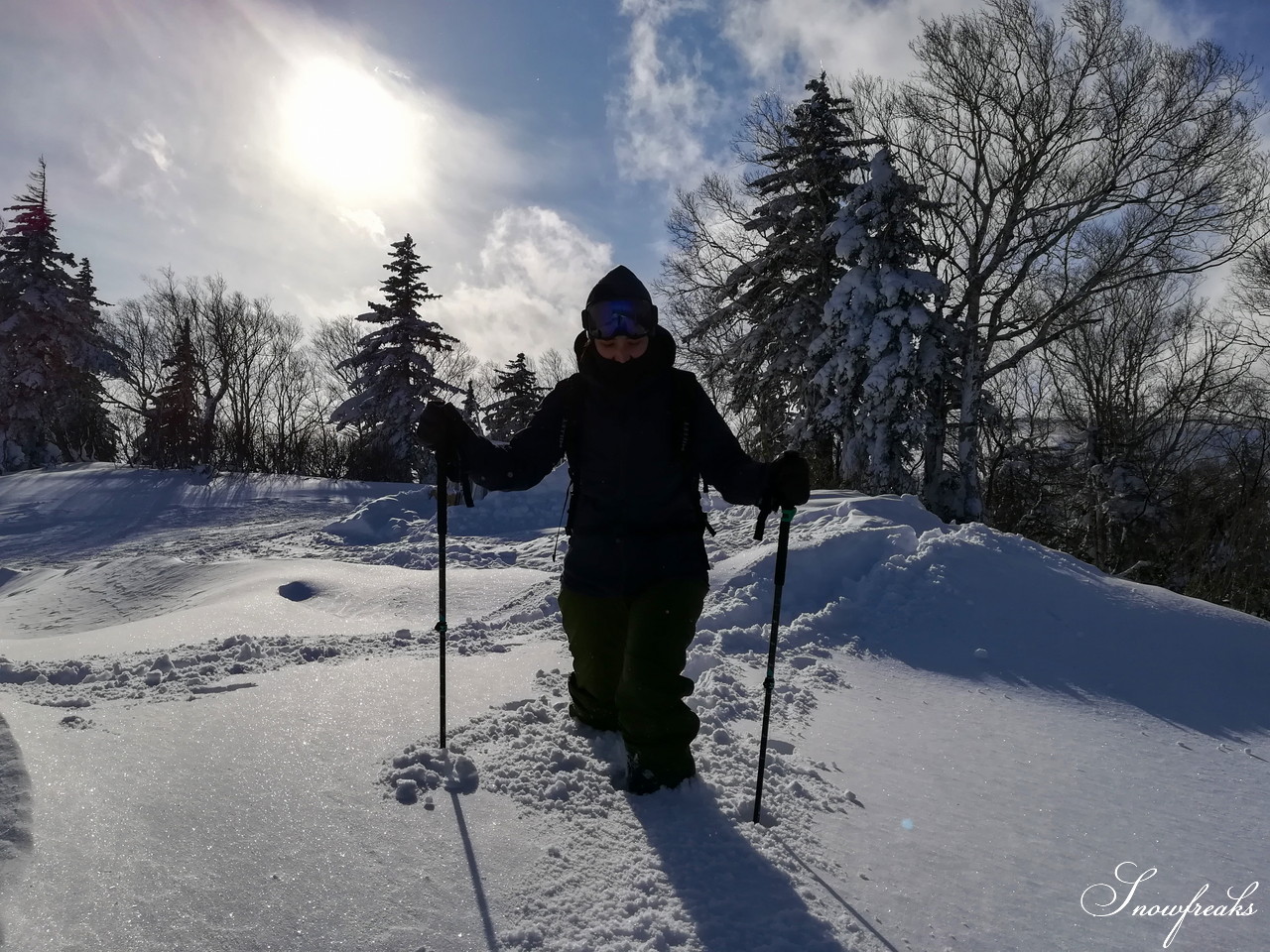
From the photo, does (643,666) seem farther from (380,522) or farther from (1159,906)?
(380,522)

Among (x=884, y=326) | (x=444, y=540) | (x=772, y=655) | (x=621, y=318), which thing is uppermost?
(x=884, y=326)

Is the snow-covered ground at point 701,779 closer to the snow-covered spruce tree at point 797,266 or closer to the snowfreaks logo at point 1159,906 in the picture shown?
the snowfreaks logo at point 1159,906

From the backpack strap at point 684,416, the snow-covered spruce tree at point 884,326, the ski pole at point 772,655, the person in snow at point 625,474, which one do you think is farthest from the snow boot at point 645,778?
the snow-covered spruce tree at point 884,326

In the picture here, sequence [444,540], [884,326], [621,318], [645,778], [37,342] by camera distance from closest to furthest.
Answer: [645,778] < [621,318] < [444,540] < [884,326] < [37,342]

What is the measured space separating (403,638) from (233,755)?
8.01 feet

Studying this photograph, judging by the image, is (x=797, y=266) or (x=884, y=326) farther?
(x=797, y=266)

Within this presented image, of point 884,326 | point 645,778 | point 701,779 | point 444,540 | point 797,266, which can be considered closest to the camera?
point 645,778

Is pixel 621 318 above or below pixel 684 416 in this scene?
above

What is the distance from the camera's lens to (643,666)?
8.39 feet

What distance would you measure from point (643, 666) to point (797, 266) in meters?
17.2

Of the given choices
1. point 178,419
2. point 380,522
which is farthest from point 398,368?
point 380,522

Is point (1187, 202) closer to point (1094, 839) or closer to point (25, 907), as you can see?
point (1094, 839)

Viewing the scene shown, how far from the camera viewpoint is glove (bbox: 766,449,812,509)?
2.60 meters

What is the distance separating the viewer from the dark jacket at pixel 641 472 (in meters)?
2.76
